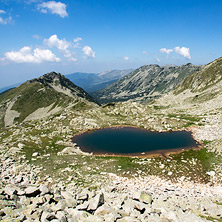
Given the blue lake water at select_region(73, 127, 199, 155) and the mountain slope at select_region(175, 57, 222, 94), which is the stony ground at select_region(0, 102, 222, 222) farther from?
the mountain slope at select_region(175, 57, 222, 94)

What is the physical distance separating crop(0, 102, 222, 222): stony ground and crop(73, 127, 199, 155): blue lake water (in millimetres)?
4367

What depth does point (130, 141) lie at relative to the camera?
5528 cm

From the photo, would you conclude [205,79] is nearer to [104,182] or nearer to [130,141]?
[130,141]

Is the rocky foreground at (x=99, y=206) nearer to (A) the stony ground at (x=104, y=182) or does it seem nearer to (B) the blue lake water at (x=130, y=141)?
(A) the stony ground at (x=104, y=182)

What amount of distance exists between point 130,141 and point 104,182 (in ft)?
88.7

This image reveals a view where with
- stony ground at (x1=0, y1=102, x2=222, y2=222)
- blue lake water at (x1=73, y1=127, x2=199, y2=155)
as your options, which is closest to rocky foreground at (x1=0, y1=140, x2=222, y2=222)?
stony ground at (x1=0, y1=102, x2=222, y2=222)

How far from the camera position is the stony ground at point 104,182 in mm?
17328

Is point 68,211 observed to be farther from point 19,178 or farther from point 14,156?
point 14,156

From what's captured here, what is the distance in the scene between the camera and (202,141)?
49719mm

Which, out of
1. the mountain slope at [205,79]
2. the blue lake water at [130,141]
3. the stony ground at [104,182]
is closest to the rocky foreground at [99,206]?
the stony ground at [104,182]

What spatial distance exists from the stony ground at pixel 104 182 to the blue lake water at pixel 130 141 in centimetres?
437

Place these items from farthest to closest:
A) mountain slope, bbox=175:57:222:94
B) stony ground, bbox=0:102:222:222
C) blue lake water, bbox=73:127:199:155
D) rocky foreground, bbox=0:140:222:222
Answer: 1. mountain slope, bbox=175:57:222:94
2. blue lake water, bbox=73:127:199:155
3. stony ground, bbox=0:102:222:222
4. rocky foreground, bbox=0:140:222:222

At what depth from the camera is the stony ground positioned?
682 inches

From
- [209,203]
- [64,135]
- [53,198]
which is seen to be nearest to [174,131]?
[64,135]
